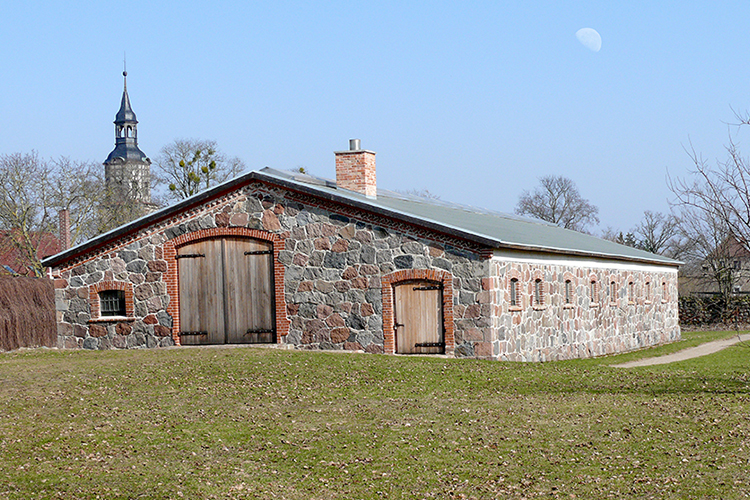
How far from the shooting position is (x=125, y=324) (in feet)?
72.7

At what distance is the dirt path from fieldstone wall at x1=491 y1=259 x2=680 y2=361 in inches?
70.0

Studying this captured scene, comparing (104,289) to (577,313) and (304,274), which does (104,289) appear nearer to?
(304,274)

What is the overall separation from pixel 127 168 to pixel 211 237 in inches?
1903

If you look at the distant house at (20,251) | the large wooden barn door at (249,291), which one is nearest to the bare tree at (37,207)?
the distant house at (20,251)

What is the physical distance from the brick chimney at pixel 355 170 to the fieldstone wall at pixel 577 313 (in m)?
5.40

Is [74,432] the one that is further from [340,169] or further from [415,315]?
[340,169]

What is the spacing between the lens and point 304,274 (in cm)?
2095

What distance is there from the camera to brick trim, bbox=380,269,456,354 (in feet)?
63.9

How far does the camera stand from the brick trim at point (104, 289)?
2209 cm

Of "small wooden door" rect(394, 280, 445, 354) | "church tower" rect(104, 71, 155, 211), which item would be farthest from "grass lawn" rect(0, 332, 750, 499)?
"church tower" rect(104, 71, 155, 211)

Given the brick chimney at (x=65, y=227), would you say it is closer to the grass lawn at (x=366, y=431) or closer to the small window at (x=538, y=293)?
the grass lawn at (x=366, y=431)

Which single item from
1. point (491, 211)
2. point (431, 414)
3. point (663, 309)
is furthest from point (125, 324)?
point (663, 309)

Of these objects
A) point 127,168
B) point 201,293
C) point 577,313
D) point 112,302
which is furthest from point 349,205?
point 127,168

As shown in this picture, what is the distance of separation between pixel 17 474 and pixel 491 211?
27912 mm
